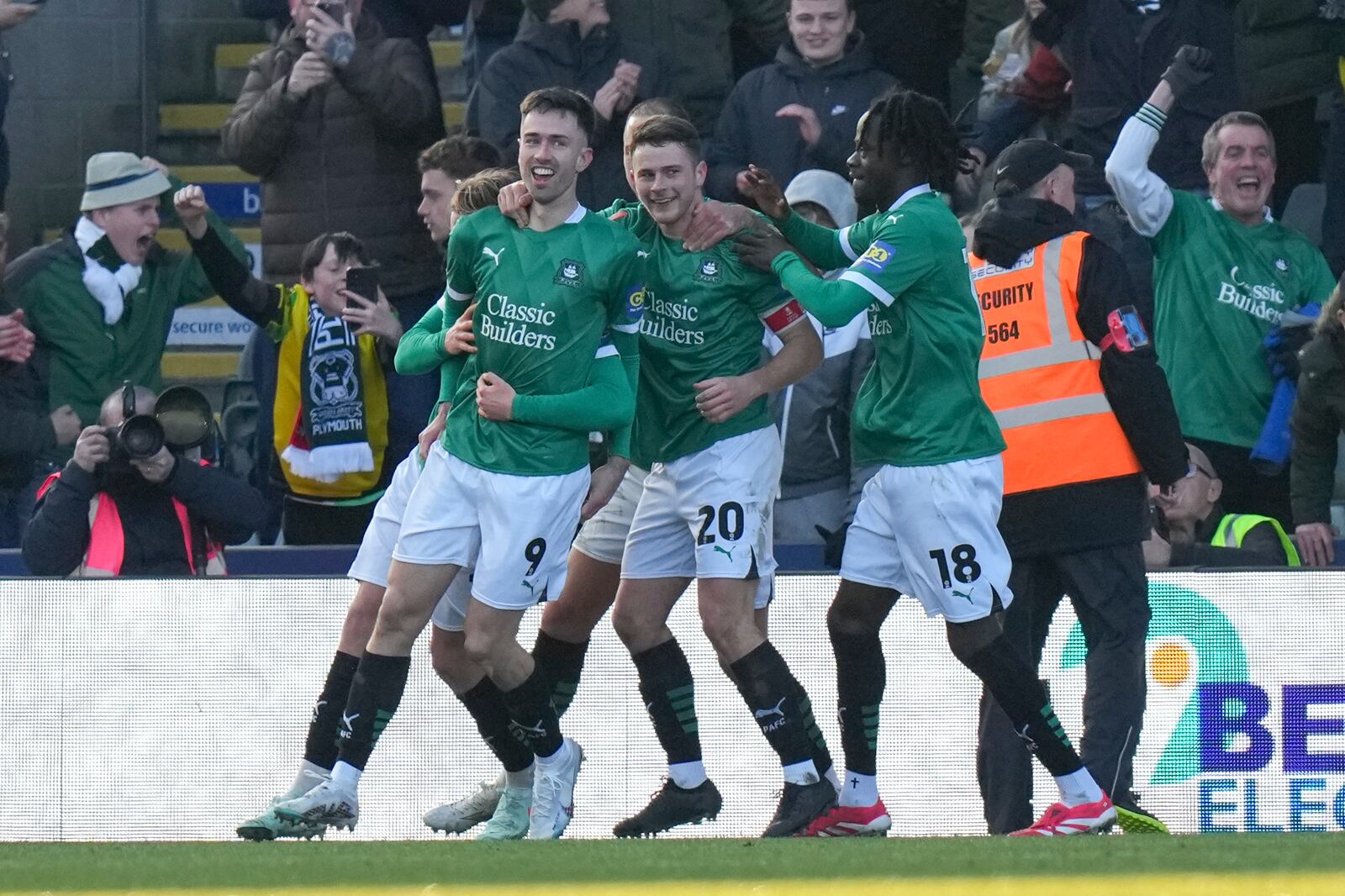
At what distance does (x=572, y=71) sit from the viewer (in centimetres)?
807

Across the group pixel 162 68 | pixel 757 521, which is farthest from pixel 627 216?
pixel 162 68

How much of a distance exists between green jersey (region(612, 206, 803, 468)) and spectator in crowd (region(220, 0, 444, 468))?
8.56 ft

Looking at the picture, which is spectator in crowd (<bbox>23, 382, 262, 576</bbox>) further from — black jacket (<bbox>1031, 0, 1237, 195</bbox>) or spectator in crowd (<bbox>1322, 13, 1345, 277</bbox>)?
spectator in crowd (<bbox>1322, 13, 1345, 277</bbox>)

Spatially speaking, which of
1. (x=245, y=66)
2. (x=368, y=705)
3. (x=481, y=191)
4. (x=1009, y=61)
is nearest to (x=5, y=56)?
(x=245, y=66)

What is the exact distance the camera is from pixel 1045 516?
5883mm

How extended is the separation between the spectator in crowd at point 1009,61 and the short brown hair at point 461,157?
2.42m

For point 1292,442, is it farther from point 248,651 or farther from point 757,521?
point 248,651

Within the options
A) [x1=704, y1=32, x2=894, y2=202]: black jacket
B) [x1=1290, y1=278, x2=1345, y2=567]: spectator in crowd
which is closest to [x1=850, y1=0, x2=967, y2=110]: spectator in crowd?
[x1=704, y1=32, x2=894, y2=202]: black jacket

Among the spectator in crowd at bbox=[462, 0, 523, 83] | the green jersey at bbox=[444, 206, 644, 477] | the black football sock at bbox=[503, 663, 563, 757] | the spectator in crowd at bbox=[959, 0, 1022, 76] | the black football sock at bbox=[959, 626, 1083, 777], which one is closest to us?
the black football sock at bbox=[959, 626, 1083, 777]

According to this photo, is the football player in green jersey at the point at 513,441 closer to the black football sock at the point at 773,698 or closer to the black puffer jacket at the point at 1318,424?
the black football sock at the point at 773,698

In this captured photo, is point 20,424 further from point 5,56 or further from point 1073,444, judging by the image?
point 1073,444

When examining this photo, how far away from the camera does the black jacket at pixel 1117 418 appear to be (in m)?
5.79

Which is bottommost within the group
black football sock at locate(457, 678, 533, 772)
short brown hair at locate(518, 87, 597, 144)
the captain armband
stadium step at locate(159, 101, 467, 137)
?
black football sock at locate(457, 678, 533, 772)

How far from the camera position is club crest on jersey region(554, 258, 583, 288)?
5.43 meters
